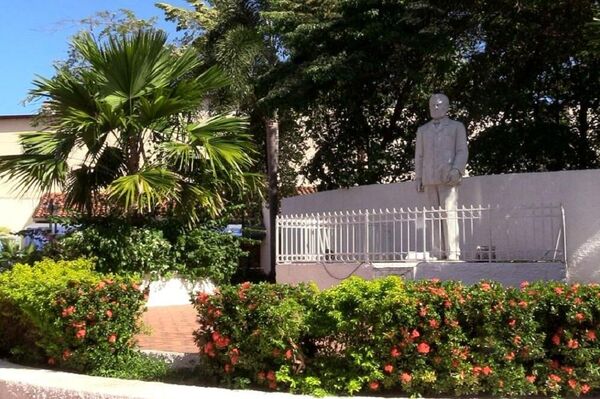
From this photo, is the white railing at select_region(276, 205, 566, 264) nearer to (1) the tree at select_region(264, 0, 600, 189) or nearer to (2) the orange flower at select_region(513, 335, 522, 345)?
(1) the tree at select_region(264, 0, 600, 189)

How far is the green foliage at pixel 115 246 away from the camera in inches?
484

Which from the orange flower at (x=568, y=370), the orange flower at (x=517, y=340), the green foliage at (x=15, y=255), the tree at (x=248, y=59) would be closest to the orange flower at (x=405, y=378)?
the orange flower at (x=517, y=340)

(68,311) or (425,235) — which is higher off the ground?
(425,235)

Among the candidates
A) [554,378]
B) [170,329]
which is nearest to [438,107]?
[170,329]

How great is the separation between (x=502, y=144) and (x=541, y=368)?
994cm

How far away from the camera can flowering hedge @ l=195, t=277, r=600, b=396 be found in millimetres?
5379

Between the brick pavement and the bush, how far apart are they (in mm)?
542

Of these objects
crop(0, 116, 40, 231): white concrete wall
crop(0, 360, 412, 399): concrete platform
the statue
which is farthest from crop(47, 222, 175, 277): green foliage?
crop(0, 116, 40, 231): white concrete wall

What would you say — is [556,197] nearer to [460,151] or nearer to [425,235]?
[460,151]

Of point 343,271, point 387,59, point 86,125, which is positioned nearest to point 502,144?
point 387,59

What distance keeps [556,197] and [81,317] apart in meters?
7.63

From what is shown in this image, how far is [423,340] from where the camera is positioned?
547cm

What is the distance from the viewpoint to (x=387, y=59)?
49.7 ft

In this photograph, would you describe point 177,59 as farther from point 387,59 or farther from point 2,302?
point 2,302
